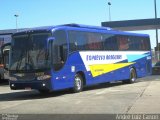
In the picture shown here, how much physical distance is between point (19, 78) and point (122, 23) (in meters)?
32.1

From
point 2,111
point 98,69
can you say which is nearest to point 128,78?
point 98,69

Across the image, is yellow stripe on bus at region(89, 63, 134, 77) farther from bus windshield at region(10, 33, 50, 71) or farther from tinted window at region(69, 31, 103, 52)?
bus windshield at region(10, 33, 50, 71)

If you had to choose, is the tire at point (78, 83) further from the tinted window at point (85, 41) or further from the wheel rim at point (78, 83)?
the tinted window at point (85, 41)

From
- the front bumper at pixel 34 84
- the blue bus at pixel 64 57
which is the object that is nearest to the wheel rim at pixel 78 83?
the blue bus at pixel 64 57

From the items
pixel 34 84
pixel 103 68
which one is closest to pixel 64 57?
pixel 34 84

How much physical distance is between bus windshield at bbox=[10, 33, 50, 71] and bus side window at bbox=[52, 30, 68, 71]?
0.45m

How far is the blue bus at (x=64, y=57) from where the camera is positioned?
1927 centimetres

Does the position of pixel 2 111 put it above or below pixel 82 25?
below

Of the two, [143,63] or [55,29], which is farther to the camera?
[143,63]

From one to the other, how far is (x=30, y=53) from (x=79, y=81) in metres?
3.18

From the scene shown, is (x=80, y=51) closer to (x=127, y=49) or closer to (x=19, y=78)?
(x=19, y=78)

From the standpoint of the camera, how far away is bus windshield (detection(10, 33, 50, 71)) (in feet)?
63.2

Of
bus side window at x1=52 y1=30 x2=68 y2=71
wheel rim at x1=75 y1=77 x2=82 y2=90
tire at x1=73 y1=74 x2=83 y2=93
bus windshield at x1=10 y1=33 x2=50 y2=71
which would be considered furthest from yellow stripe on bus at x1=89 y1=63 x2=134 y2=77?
bus windshield at x1=10 y1=33 x2=50 y2=71

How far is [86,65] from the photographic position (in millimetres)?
22344
